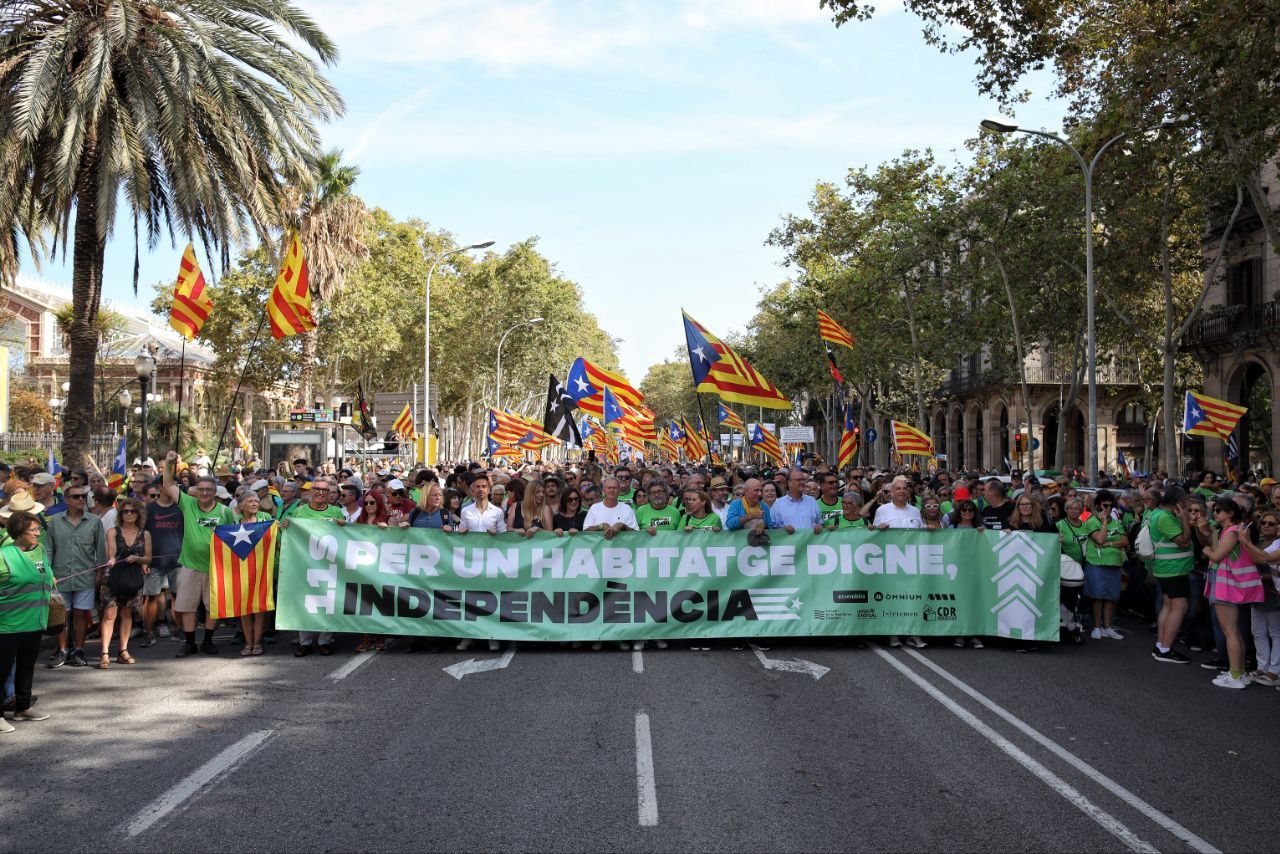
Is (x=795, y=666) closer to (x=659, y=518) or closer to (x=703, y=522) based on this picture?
(x=703, y=522)

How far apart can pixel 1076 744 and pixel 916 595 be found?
3.60m

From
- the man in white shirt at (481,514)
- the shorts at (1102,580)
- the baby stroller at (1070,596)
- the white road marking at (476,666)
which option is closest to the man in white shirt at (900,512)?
the baby stroller at (1070,596)

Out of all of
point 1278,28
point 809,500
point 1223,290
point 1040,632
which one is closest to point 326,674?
point 809,500

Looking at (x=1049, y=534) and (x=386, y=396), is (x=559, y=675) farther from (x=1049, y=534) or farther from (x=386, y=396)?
(x=386, y=396)

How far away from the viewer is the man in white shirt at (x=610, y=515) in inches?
426

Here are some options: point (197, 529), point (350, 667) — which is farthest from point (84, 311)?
point (350, 667)

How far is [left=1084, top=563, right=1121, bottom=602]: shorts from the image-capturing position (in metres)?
11.9

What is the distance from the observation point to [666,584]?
35.0ft

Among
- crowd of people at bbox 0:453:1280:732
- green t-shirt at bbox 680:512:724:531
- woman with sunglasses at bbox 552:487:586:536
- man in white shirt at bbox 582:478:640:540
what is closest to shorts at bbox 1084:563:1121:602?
crowd of people at bbox 0:453:1280:732

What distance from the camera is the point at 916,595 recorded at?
10742 millimetres

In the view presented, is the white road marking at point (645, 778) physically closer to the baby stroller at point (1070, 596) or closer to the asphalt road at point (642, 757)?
the asphalt road at point (642, 757)

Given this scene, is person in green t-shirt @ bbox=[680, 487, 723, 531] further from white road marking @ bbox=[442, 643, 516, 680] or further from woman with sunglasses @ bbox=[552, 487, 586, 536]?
white road marking @ bbox=[442, 643, 516, 680]

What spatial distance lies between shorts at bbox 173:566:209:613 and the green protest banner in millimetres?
815

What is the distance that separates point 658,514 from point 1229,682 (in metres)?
5.35
